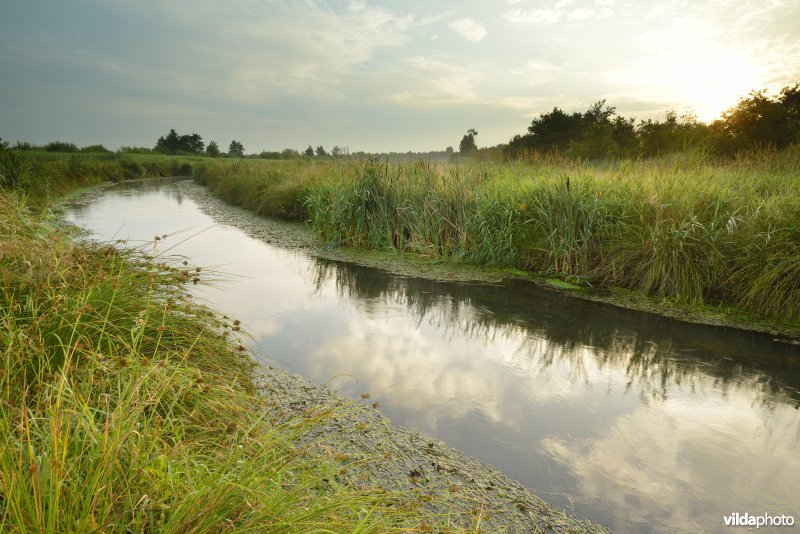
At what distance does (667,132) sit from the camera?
19141 millimetres

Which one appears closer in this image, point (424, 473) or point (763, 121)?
Result: point (424, 473)

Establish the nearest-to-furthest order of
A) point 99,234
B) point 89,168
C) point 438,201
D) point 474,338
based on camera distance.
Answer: point 474,338, point 438,201, point 99,234, point 89,168

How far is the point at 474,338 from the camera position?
14.6ft

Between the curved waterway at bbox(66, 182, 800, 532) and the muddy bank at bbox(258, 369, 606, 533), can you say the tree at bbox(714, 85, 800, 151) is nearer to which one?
the curved waterway at bbox(66, 182, 800, 532)

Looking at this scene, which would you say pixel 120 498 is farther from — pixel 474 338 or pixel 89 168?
pixel 89 168

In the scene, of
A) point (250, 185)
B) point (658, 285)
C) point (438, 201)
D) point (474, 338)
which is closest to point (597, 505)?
point (474, 338)

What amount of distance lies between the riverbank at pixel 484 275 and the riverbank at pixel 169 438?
142 inches

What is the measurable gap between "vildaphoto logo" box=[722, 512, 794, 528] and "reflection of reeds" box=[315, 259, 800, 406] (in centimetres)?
121

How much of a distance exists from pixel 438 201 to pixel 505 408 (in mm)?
4679

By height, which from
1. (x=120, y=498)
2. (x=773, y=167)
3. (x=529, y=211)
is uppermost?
(x=773, y=167)

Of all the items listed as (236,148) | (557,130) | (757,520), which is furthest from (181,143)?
(757,520)

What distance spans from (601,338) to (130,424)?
4.11 metres

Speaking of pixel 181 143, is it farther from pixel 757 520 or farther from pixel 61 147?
pixel 757 520

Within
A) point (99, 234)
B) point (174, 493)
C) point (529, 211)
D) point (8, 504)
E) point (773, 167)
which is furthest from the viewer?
point (773, 167)
